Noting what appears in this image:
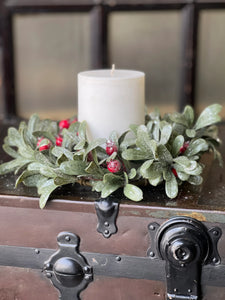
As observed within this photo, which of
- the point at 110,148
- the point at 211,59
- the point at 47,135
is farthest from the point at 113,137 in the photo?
the point at 211,59

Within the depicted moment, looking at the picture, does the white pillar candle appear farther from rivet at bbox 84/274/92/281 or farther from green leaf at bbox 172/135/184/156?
rivet at bbox 84/274/92/281

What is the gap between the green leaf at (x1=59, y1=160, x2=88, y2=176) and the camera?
2.32 ft

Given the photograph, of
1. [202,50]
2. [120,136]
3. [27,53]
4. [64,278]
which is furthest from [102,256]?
[27,53]

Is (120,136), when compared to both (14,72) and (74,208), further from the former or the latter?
(14,72)

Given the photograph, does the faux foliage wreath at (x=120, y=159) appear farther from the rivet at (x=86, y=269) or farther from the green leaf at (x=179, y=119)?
the rivet at (x=86, y=269)

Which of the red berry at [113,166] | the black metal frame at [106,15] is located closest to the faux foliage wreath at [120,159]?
the red berry at [113,166]

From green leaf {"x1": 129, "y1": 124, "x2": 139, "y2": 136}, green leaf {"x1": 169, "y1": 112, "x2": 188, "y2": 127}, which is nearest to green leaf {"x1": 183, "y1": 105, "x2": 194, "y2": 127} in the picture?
green leaf {"x1": 169, "y1": 112, "x2": 188, "y2": 127}

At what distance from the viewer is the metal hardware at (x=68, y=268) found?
750 millimetres

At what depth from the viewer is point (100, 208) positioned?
711mm

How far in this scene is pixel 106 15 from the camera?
6.15 feet

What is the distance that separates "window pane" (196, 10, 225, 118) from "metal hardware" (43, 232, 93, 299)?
1266 millimetres

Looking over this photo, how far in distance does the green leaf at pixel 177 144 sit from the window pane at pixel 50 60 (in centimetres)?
128

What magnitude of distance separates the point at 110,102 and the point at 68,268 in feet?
0.87

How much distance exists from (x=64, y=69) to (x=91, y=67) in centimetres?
12
